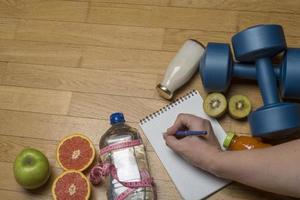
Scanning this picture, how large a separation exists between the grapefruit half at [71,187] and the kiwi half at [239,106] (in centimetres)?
41

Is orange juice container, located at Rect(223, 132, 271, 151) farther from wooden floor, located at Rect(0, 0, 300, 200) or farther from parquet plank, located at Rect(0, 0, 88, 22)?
parquet plank, located at Rect(0, 0, 88, 22)

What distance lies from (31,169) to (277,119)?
0.61 metres

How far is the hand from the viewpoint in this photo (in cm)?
95

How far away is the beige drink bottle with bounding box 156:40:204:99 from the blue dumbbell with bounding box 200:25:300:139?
0.06m

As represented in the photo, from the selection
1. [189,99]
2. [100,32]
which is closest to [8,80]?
[100,32]

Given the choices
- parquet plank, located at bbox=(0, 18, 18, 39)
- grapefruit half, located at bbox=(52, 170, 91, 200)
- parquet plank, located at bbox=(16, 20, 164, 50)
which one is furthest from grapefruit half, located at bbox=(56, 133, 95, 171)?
parquet plank, located at bbox=(0, 18, 18, 39)

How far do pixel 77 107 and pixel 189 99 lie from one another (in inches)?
12.4

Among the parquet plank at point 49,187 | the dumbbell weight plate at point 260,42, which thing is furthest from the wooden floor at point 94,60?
the dumbbell weight plate at point 260,42

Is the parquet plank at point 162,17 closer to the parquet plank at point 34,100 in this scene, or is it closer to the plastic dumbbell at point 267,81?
the plastic dumbbell at point 267,81

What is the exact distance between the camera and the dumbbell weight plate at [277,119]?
95 centimetres

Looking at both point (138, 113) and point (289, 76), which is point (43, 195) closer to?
point (138, 113)

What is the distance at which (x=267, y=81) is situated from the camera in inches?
39.3

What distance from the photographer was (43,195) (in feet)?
3.53

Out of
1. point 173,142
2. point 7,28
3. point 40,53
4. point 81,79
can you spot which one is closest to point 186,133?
point 173,142
